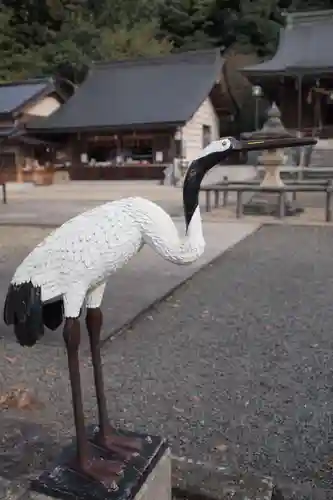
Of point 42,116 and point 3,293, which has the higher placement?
point 42,116

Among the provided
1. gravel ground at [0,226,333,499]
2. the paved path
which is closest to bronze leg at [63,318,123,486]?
gravel ground at [0,226,333,499]

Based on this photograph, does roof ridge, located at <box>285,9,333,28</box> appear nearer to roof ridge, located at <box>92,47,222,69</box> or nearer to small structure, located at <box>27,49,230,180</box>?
roof ridge, located at <box>92,47,222,69</box>

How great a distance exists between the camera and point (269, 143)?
1.71m

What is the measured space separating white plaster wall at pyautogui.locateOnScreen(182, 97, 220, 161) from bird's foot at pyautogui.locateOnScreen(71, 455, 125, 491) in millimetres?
17564

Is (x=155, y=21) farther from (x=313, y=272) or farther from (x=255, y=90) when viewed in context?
(x=313, y=272)

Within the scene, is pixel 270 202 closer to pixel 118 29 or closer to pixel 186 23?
pixel 118 29

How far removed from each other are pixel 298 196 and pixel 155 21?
18963 mm

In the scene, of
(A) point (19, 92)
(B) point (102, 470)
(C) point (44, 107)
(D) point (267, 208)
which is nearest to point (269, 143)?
(B) point (102, 470)

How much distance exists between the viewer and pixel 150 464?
1859 mm

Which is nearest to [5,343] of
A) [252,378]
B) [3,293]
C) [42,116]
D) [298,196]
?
[3,293]

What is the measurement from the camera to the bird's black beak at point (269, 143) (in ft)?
5.59

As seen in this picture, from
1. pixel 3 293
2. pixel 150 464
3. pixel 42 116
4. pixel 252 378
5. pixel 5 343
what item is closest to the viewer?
pixel 150 464

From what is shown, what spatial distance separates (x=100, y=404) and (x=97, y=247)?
2.06ft

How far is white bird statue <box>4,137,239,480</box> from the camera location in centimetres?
169
